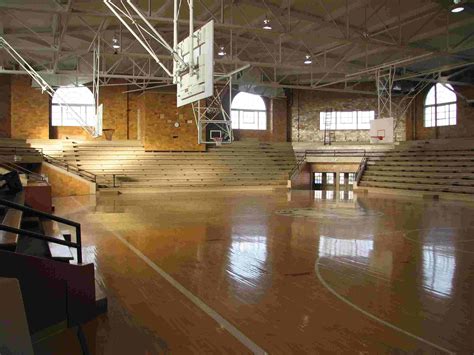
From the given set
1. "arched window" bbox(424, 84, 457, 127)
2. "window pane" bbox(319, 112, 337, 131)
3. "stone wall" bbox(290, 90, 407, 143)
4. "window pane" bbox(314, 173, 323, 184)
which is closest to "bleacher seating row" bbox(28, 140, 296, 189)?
"window pane" bbox(314, 173, 323, 184)

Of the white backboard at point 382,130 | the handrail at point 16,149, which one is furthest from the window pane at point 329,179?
the handrail at point 16,149

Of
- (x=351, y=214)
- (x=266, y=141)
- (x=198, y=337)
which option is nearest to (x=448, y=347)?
(x=198, y=337)

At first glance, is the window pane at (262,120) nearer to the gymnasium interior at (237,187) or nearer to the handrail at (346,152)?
the gymnasium interior at (237,187)

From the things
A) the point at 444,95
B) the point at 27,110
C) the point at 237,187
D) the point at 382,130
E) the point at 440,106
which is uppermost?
the point at 444,95

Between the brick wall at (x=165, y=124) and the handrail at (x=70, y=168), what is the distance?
4114mm

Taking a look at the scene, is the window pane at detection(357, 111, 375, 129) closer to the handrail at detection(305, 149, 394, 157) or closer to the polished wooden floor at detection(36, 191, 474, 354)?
the handrail at detection(305, 149, 394, 157)

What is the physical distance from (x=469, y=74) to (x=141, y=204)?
1726cm

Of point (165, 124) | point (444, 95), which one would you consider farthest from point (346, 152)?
point (165, 124)

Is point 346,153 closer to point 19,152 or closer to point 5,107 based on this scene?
point 19,152

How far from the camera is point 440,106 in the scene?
24203 mm

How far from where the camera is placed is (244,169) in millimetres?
23859

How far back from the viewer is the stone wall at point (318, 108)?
26.4m

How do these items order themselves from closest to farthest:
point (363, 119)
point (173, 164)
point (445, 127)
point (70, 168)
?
point (70, 168) → point (173, 164) → point (445, 127) → point (363, 119)

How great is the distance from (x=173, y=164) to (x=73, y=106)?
6283 mm
